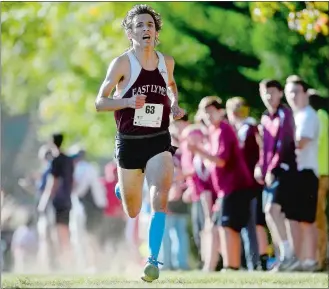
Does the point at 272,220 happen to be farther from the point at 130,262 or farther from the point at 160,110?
the point at 130,262

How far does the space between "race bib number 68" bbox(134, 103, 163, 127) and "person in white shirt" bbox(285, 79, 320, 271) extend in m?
3.04

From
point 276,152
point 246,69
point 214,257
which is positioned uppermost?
point 246,69

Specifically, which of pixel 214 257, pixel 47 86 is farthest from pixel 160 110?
pixel 47 86

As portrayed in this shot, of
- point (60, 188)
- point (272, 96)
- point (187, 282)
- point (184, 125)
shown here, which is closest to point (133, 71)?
point (187, 282)

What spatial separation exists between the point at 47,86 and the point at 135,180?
1834 centimetres

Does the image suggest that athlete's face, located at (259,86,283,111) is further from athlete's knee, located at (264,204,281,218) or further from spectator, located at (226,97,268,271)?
athlete's knee, located at (264,204,281,218)

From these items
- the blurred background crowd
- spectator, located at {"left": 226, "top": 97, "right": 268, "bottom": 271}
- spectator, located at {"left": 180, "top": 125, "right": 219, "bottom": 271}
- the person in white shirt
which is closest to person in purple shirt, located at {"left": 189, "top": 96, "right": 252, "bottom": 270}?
the blurred background crowd

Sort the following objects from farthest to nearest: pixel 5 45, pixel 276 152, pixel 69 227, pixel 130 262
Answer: pixel 5 45 < pixel 130 262 < pixel 69 227 < pixel 276 152

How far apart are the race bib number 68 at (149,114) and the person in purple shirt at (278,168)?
10.0ft

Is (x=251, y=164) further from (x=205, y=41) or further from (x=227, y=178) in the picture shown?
(x=205, y=41)

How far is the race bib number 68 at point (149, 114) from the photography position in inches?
387

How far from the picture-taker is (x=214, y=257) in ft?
44.8

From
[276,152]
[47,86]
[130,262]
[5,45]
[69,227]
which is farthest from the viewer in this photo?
[47,86]

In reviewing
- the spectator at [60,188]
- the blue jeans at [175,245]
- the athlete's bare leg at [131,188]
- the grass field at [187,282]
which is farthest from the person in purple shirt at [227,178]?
the athlete's bare leg at [131,188]
